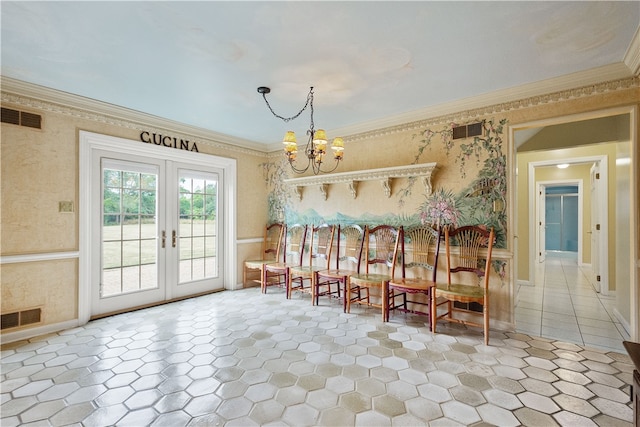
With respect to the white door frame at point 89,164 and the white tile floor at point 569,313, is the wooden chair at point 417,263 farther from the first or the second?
the white door frame at point 89,164

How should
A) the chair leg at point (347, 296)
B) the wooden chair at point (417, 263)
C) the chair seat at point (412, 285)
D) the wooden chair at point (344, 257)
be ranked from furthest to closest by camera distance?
the wooden chair at point (344, 257) → the chair leg at point (347, 296) → the wooden chair at point (417, 263) → the chair seat at point (412, 285)

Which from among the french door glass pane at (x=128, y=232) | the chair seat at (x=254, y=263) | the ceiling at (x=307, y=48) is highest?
the ceiling at (x=307, y=48)

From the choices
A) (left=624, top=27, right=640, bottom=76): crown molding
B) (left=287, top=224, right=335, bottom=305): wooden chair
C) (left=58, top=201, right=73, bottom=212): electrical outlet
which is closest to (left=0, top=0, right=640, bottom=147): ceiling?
(left=624, top=27, right=640, bottom=76): crown molding

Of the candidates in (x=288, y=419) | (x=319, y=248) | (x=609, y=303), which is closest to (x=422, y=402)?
(x=288, y=419)

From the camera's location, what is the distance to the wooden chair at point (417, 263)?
3.60 metres

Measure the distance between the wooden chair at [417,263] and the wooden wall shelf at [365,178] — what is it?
0.56 metres

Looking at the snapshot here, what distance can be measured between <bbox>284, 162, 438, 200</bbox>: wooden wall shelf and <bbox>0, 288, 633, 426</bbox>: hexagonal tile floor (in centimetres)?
182

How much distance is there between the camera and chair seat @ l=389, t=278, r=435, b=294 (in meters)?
3.31

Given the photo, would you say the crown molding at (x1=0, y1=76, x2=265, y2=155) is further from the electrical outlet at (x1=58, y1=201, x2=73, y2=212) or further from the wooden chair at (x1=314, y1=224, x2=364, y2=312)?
the wooden chair at (x1=314, y1=224, x2=364, y2=312)

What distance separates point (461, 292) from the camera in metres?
3.07

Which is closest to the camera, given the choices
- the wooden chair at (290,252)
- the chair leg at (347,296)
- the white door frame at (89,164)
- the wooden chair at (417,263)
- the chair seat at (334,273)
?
the white door frame at (89,164)

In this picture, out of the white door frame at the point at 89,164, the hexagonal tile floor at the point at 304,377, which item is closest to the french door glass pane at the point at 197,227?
the white door frame at the point at 89,164

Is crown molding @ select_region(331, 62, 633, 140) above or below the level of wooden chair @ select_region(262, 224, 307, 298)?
above

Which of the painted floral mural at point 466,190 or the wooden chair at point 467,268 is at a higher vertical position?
the painted floral mural at point 466,190
